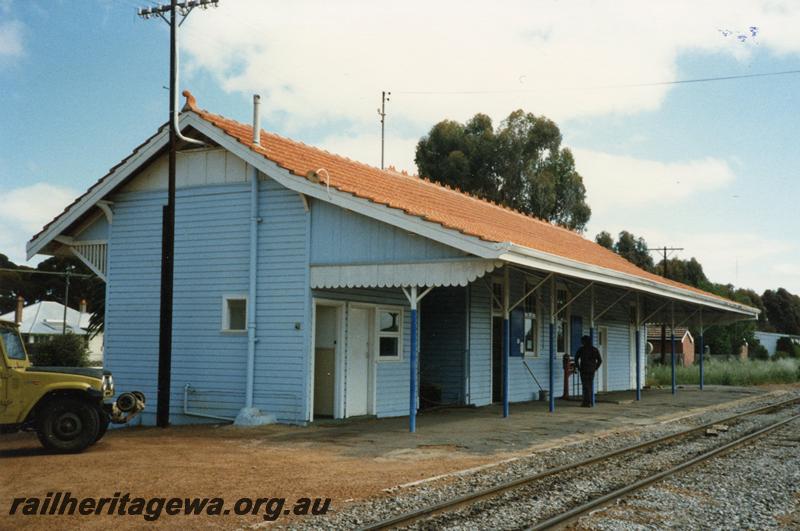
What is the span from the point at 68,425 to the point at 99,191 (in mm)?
6391

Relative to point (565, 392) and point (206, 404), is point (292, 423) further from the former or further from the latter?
point (565, 392)

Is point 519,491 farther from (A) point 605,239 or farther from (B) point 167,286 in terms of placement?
(A) point 605,239

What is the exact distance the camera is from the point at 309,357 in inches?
541

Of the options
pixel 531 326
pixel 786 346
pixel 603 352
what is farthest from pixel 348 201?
pixel 786 346

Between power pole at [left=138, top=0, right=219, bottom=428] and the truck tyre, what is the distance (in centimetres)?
312

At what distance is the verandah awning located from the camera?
1208cm

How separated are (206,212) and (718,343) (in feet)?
178

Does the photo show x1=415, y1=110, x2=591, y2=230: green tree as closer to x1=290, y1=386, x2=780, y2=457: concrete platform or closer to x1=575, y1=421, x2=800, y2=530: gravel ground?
x1=290, y1=386, x2=780, y2=457: concrete platform

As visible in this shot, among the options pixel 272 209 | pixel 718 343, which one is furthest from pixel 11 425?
pixel 718 343

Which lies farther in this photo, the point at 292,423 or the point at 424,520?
the point at 292,423

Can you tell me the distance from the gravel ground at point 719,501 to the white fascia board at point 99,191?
417 inches

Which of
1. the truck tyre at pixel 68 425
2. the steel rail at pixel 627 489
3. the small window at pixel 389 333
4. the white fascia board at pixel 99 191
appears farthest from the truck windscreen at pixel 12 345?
the steel rail at pixel 627 489

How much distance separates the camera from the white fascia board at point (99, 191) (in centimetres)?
1501

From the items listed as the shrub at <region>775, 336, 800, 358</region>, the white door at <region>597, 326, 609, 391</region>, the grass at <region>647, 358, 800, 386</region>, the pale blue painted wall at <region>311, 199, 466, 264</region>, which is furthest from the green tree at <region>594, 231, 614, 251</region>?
the pale blue painted wall at <region>311, 199, 466, 264</region>
